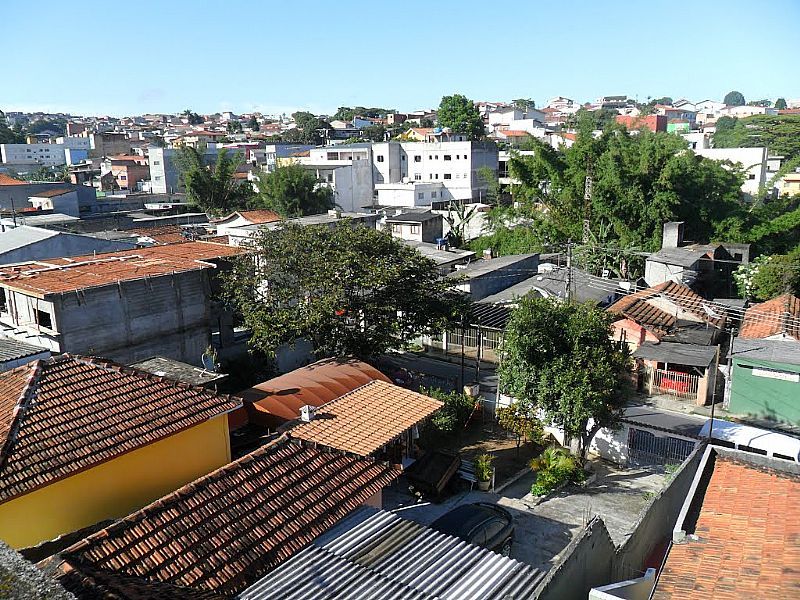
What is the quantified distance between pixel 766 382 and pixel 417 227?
25.6m

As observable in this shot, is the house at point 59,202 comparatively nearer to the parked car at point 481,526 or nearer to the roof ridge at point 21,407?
the roof ridge at point 21,407

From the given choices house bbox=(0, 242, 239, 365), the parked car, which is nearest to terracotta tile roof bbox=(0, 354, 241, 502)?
the parked car

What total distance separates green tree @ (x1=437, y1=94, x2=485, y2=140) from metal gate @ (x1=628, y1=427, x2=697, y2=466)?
215ft

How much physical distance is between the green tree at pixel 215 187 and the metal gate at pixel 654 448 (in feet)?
133

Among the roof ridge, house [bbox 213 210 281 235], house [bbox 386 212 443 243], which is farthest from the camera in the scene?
house [bbox 386 212 443 243]

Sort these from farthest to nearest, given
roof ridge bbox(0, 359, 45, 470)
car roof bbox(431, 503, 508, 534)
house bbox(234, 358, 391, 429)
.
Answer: house bbox(234, 358, 391, 429), car roof bbox(431, 503, 508, 534), roof ridge bbox(0, 359, 45, 470)

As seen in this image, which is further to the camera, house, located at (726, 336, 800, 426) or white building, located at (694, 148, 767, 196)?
white building, located at (694, 148, 767, 196)

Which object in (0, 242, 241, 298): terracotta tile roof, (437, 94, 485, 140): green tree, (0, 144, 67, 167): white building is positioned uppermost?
(437, 94, 485, 140): green tree

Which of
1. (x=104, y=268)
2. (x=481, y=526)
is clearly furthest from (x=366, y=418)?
(x=104, y=268)

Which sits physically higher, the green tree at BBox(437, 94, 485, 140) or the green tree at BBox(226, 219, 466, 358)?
the green tree at BBox(437, 94, 485, 140)

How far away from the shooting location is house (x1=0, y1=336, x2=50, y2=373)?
14.5m

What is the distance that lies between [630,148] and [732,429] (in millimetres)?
25000

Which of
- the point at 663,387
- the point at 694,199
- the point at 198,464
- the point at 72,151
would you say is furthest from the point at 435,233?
the point at 72,151

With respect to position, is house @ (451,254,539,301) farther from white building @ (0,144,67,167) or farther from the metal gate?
white building @ (0,144,67,167)
